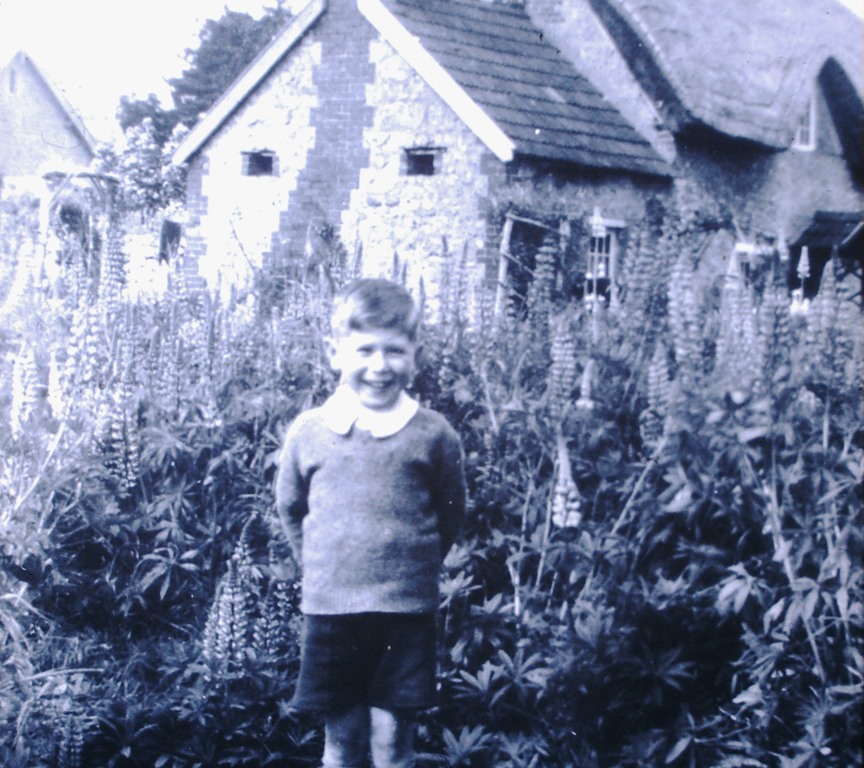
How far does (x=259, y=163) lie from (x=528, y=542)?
34.9 ft

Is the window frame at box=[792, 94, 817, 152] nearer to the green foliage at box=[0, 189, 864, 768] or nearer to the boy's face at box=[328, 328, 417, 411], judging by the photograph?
the green foliage at box=[0, 189, 864, 768]

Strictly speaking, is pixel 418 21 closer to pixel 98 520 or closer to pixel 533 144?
pixel 533 144

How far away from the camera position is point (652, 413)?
144 inches

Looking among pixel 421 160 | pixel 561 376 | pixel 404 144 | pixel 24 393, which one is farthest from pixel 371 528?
pixel 421 160

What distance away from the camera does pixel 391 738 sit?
3.16 m

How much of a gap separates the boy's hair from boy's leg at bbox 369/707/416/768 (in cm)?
105

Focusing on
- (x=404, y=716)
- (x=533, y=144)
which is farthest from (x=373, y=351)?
(x=533, y=144)

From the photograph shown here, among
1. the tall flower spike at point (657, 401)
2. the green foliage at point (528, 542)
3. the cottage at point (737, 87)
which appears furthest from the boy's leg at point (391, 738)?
the cottage at point (737, 87)

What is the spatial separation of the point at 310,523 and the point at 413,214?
1002 cm

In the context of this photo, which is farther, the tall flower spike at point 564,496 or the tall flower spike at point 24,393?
the tall flower spike at point 24,393

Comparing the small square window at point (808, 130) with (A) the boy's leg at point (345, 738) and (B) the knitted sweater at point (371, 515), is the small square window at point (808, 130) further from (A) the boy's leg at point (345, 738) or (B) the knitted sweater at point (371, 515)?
(A) the boy's leg at point (345, 738)

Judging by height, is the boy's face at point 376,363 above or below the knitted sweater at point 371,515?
above

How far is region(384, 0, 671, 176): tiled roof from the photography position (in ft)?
40.2

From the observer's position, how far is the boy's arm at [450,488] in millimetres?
3160
